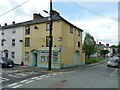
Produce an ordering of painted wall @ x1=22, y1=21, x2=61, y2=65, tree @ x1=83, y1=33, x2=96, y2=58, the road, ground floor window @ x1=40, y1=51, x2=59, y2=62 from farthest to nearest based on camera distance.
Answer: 1. tree @ x1=83, y1=33, x2=96, y2=58
2. painted wall @ x1=22, y1=21, x2=61, y2=65
3. ground floor window @ x1=40, y1=51, x2=59, y2=62
4. the road

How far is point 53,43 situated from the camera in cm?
1938

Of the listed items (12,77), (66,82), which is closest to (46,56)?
(12,77)

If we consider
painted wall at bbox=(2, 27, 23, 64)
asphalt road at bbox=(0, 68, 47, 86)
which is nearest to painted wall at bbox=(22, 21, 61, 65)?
painted wall at bbox=(2, 27, 23, 64)

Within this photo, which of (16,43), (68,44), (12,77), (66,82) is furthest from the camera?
(16,43)

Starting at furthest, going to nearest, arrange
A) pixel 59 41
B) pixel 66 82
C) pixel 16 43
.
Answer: pixel 16 43
pixel 59 41
pixel 66 82

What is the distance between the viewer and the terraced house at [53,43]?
1881cm

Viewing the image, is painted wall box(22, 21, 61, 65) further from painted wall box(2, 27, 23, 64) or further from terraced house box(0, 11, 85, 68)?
painted wall box(2, 27, 23, 64)

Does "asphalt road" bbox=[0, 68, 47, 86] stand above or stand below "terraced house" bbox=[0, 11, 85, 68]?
below

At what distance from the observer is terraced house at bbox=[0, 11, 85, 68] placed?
18.8 meters

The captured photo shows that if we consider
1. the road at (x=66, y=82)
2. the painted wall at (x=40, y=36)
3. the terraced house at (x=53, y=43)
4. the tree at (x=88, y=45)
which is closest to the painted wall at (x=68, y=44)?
the terraced house at (x=53, y=43)

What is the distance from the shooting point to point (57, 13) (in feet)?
72.7

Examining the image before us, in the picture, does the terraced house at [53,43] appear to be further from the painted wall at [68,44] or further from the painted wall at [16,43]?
the painted wall at [16,43]

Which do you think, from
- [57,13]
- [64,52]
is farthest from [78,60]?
[57,13]

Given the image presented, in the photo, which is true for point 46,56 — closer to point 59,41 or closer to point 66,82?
point 59,41
